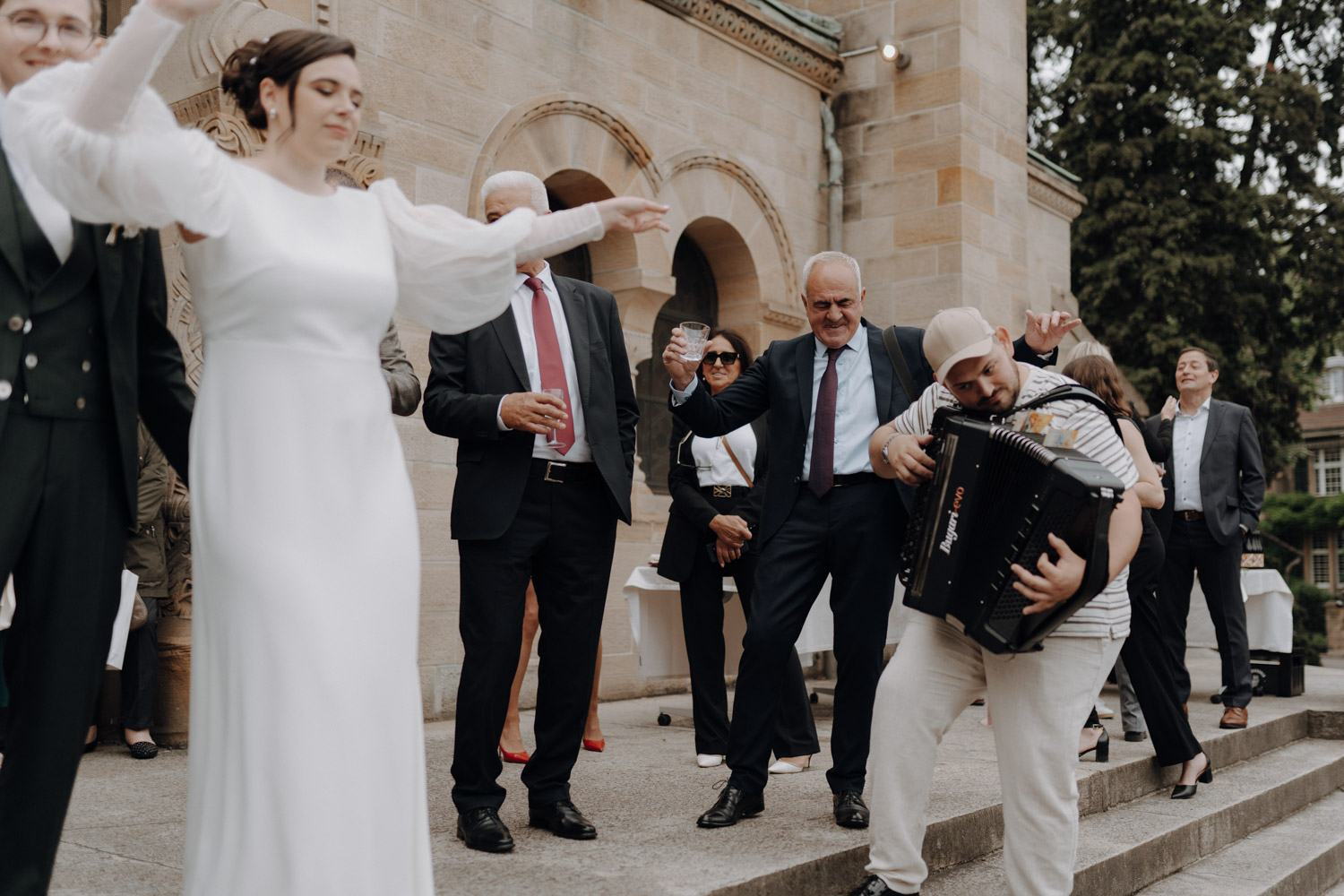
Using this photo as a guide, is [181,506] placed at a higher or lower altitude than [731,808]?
higher

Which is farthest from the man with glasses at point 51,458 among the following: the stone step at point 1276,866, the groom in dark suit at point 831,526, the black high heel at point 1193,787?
the black high heel at point 1193,787

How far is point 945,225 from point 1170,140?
12.1 meters

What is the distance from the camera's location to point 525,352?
416cm

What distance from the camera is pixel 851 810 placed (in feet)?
14.2

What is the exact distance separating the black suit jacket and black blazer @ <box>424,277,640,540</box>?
4.66m

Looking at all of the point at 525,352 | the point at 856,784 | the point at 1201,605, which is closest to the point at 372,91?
the point at 525,352

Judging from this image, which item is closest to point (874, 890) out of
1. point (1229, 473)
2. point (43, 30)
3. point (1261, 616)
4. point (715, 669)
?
point (715, 669)

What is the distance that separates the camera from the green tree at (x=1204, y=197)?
64.1ft

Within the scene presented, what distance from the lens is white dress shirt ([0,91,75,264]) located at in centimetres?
235

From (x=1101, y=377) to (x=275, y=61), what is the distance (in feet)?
14.5

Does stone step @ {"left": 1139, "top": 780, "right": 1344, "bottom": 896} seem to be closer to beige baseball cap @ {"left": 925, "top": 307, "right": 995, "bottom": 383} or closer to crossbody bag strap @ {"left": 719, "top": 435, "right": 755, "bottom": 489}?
crossbody bag strap @ {"left": 719, "top": 435, "right": 755, "bottom": 489}

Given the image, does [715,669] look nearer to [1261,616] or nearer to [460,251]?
[460,251]

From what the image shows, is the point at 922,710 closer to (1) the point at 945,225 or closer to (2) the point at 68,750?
(2) the point at 68,750

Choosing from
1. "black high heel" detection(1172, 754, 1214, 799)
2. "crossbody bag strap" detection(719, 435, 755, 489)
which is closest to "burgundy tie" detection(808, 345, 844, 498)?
"crossbody bag strap" detection(719, 435, 755, 489)
